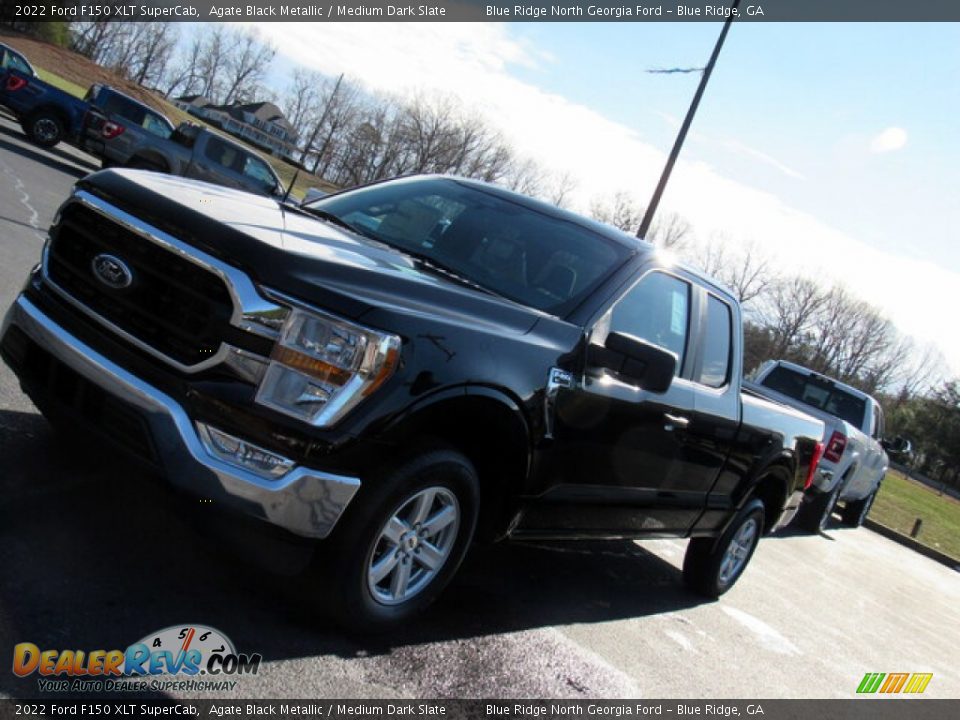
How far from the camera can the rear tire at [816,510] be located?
12.1 meters

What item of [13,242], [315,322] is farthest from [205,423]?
[13,242]

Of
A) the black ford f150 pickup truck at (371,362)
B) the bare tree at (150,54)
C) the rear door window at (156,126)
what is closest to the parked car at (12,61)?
the rear door window at (156,126)

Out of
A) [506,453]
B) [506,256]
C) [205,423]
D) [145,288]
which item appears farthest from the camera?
[506,256]

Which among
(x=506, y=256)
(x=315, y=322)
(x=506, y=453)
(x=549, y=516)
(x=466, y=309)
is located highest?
(x=506, y=256)

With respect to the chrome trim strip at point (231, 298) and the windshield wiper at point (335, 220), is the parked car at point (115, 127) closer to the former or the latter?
the windshield wiper at point (335, 220)

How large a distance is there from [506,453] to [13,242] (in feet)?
23.3

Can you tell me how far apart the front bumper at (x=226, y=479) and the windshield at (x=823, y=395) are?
11102 mm

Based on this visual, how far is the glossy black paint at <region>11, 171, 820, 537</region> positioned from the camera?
3.04 metres

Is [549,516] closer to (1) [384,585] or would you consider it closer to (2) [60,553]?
(1) [384,585]

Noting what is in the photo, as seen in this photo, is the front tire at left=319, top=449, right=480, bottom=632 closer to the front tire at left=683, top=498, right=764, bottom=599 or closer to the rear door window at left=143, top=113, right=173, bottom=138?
the front tire at left=683, top=498, right=764, bottom=599

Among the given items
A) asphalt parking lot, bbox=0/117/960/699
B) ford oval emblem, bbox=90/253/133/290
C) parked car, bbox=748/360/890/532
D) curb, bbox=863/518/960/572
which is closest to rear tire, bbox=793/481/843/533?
parked car, bbox=748/360/890/532

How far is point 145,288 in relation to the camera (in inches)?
127

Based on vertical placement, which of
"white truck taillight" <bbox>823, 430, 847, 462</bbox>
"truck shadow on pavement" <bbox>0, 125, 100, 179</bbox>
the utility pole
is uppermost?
the utility pole

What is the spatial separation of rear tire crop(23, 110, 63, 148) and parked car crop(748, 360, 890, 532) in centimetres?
1606
